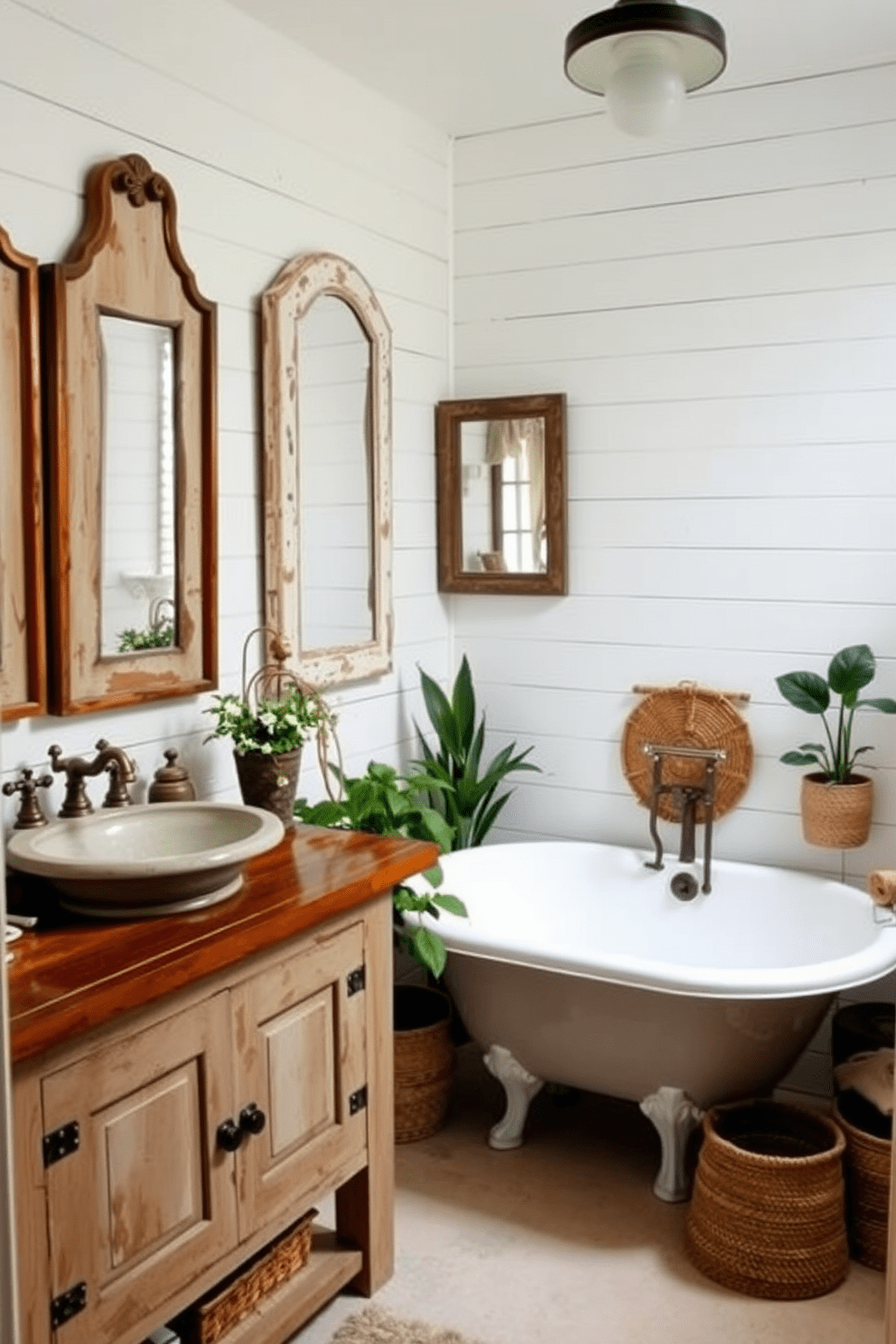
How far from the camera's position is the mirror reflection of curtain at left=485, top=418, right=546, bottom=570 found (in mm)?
3443

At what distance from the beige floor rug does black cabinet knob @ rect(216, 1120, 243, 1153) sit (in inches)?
21.7

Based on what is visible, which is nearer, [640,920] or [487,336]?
[640,920]

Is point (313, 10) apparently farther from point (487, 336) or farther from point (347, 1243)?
point (347, 1243)

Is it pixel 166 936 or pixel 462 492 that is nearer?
pixel 166 936

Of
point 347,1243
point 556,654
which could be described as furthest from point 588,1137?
point 556,654

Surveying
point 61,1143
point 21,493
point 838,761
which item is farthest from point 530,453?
point 61,1143

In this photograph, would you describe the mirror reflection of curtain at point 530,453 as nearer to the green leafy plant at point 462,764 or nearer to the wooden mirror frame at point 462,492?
the wooden mirror frame at point 462,492

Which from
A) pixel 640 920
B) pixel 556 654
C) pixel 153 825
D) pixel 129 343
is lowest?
pixel 640 920

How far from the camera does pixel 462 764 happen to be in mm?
3453

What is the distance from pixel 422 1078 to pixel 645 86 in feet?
7.16

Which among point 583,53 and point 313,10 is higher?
point 313,10

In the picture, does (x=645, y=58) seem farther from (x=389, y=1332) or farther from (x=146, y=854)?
(x=389, y=1332)

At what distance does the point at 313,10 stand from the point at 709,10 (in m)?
0.84

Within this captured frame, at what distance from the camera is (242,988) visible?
203 cm
